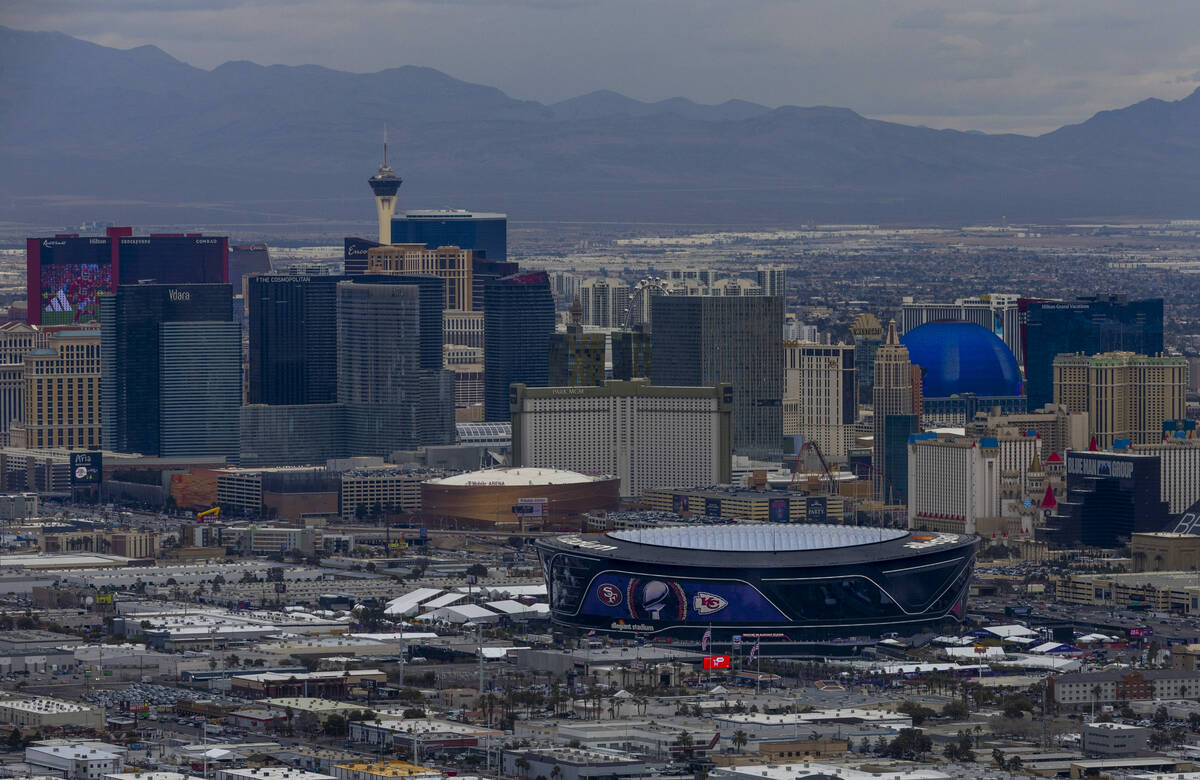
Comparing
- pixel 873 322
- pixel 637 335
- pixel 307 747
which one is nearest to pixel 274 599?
pixel 307 747

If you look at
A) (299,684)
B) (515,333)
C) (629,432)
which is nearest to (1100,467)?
(629,432)

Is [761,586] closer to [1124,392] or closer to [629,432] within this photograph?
[629,432]

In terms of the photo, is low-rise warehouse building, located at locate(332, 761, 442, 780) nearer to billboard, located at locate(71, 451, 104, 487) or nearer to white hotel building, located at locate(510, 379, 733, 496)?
white hotel building, located at locate(510, 379, 733, 496)

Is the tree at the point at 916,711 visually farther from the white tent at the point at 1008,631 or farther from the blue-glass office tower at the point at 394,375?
the blue-glass office tower at the point at 394,375

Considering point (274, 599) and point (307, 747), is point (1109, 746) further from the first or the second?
point (274, 599)

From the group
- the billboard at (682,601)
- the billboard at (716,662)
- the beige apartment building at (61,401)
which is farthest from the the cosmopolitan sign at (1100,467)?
the beige apartment building at (61,401)

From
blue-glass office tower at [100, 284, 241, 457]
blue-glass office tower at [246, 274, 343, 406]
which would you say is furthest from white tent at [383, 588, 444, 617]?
blue-glass office tower at [246, 274, 343, 406]
